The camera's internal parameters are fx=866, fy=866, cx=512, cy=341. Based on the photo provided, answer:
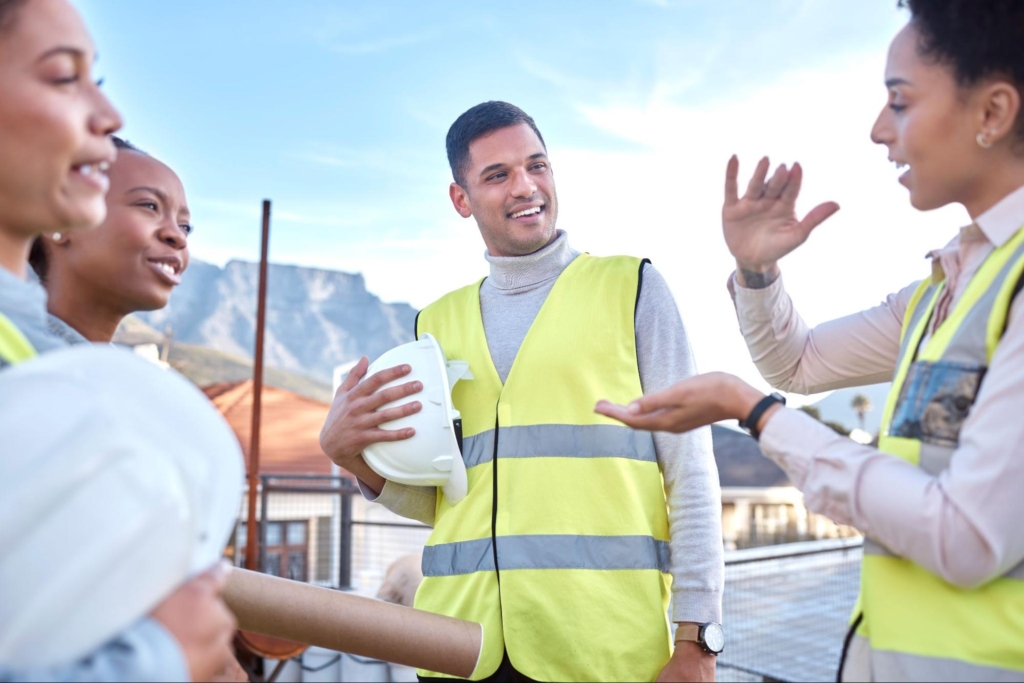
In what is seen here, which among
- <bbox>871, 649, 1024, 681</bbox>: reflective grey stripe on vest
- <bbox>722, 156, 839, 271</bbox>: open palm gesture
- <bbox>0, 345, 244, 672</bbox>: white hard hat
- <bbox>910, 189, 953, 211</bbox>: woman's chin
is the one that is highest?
<bbox>722, 156, 839, 271</bbox>: open palm gesture

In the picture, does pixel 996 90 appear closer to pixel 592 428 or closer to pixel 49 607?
pixel 592 428

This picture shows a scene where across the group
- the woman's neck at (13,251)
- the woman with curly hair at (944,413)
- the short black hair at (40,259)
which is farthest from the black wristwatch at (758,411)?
the short black hair at (40,259)

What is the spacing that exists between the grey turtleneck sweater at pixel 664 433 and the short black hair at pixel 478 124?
1.06 feet

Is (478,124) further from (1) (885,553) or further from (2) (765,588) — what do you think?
(2) (765,588)

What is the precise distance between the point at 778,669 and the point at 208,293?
120 m

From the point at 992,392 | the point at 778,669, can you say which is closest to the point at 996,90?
the point at 992,392

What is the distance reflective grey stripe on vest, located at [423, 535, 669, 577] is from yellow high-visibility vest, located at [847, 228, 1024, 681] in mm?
755

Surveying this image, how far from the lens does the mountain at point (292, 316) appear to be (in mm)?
112688

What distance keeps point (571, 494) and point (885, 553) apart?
912 mm

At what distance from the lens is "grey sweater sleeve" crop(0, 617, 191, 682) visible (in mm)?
892

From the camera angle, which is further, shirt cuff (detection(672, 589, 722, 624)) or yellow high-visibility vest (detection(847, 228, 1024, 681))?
shirt cuff (detection(672, 589, 722, 624))

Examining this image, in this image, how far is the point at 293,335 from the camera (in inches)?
4705

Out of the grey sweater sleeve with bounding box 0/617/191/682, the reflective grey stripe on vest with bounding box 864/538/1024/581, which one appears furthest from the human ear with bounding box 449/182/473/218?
the grey sweater sleeve with bounding box 0/617/191/682

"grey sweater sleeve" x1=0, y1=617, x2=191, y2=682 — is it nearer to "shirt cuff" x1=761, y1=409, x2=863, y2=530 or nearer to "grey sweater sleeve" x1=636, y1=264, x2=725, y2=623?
"shirt cuff" x1=761, y1=409, x2=863, y2=530
